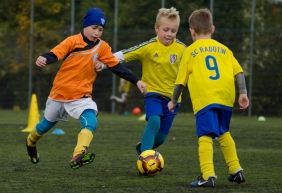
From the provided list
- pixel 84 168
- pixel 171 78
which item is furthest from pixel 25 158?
pixel 171 78

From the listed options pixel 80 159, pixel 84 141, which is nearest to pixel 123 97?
pixel 84 141

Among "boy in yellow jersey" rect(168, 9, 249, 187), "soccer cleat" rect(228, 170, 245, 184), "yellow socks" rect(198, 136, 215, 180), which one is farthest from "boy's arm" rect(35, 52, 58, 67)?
"soccer cleat" rect(228, 170, 245, 184)

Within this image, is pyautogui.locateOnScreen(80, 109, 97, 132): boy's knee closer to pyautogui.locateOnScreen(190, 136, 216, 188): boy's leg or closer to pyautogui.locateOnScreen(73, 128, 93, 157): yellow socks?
pyautogui.locateOnScreen(73, 128, 93, 157): yellow socks

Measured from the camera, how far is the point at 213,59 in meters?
8.29

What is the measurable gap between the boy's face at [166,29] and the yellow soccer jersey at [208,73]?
1.46 m

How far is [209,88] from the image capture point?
820 centimetres

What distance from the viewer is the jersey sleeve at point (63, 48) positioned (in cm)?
920

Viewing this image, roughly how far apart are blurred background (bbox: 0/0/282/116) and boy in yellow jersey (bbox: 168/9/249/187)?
20515 mm

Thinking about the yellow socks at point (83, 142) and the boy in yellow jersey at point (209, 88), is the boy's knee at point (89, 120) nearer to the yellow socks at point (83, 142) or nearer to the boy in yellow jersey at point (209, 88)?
the yellow socks at point (83, 142)

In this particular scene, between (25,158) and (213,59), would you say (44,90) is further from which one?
(213,59)

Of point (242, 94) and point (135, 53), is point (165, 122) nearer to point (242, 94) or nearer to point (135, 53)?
point (135, 53)

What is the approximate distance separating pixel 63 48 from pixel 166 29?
128 centimetres

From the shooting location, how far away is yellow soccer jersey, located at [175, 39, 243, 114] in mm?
8203

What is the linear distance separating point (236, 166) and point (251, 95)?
21.4 m
